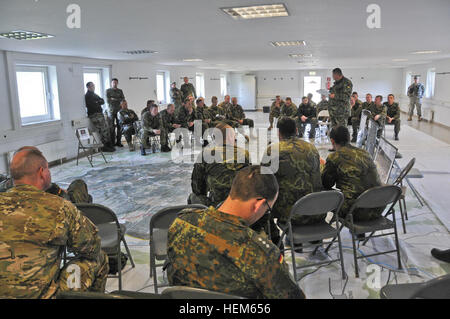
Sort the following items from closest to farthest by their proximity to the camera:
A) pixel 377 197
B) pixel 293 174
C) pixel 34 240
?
1. pixel 34 240
2. pixel 377 197
3. pixel 293 174

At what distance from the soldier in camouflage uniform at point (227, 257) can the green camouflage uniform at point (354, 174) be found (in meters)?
1.74

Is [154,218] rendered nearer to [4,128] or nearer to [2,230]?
[2,230]

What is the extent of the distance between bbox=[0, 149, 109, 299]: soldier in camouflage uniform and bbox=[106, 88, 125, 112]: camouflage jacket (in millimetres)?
7350

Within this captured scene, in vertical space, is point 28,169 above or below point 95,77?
below

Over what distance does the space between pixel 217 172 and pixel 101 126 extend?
639cm

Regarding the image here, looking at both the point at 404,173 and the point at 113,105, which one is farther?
the point at 113,105

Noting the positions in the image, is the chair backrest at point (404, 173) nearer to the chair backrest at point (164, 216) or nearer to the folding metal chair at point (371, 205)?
the folding metal chair at point (371, 205)

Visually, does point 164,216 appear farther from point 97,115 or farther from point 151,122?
point 97,115

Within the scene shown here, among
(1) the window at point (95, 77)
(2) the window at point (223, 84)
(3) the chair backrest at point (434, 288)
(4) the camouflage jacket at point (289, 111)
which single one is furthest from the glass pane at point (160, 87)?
(3) the chair backrest at point (434, 288)

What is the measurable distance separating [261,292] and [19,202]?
1134 mm

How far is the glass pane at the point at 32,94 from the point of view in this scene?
23.0 feet

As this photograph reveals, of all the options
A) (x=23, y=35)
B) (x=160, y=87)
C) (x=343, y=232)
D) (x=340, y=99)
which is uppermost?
(x=23, y=35)

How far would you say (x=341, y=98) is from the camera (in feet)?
24.0

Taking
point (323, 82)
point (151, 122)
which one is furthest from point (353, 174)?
point (323, 82)
